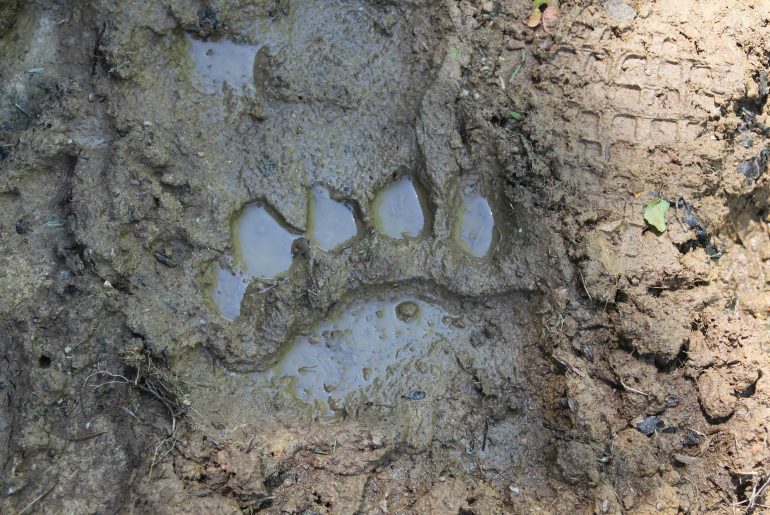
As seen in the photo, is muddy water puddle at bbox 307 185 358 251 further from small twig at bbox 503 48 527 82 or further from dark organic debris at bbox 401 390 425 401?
small twig at bbox 503 48 527 82

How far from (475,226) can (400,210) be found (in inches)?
15.6

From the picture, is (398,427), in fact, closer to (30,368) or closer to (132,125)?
(30,368)

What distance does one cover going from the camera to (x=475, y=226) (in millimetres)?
3330

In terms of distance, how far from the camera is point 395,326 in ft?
10.8

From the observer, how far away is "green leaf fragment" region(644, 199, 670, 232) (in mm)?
3188

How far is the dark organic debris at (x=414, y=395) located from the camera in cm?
315

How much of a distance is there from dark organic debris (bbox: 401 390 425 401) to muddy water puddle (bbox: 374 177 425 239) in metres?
0.78

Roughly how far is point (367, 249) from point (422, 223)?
34 cm

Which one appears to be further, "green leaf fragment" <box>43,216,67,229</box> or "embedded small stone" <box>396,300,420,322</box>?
"embedded small stone" <box>396,300,420,322</box>

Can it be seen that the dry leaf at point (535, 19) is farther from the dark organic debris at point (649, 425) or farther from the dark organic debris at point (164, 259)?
the dark organic debris at point (164, 259)

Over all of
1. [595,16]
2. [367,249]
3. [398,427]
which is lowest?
[398,427]

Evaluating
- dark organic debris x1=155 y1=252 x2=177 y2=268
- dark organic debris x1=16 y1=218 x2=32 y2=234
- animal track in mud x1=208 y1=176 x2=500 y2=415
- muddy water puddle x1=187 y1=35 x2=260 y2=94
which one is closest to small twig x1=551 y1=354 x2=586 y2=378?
animal track in mud x1=208 y1=176 x2=500 y2=415

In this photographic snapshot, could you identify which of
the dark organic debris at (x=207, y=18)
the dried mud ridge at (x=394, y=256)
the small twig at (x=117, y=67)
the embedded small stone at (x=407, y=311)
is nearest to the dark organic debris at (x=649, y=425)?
the dried mud ridge at (x=394, y=256)

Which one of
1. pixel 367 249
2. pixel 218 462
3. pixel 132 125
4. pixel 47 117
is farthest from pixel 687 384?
pixel 47 117
